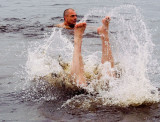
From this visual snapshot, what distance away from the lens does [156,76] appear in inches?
293

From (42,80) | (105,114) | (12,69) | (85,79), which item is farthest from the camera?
(12,69)

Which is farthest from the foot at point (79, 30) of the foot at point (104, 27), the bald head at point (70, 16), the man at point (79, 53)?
the bald head at point (70, 16)

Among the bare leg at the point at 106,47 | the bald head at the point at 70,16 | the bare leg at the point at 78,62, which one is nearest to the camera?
the bare leg at the point at 78,62

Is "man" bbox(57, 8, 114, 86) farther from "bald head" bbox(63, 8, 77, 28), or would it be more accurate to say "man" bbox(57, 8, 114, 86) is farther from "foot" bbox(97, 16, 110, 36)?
"bald head" bbox(63, 8, 77, 28)

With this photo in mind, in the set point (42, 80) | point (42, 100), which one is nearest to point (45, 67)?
point (42, 80)

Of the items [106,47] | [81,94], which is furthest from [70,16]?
[81,94]

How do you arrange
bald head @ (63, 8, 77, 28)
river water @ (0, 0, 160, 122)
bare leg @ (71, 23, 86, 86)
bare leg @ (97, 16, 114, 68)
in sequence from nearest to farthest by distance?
1. river water @ (0, 0, 160, 122)
2. bare leg @ (71, 23, 86, 86)
3. bare leg @ (97, 16, 114, 68)
4. bald head @ (63, 8, 77, 28)

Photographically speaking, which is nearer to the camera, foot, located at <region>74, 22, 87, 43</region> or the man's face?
foot, located at <region>74, 22, 87, 43</region>

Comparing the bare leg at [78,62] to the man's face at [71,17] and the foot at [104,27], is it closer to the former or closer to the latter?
the foot at [104,27]

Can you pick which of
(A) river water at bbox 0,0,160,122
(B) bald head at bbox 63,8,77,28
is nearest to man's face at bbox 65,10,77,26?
(B) bald head at bbox 63,8,77,28

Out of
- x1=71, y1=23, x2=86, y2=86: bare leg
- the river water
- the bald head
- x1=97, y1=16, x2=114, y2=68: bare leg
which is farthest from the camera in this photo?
the bald head

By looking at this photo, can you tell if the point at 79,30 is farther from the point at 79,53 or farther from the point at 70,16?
the point at 70,16

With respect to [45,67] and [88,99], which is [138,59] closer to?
[88,99]

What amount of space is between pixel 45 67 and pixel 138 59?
1920mm
